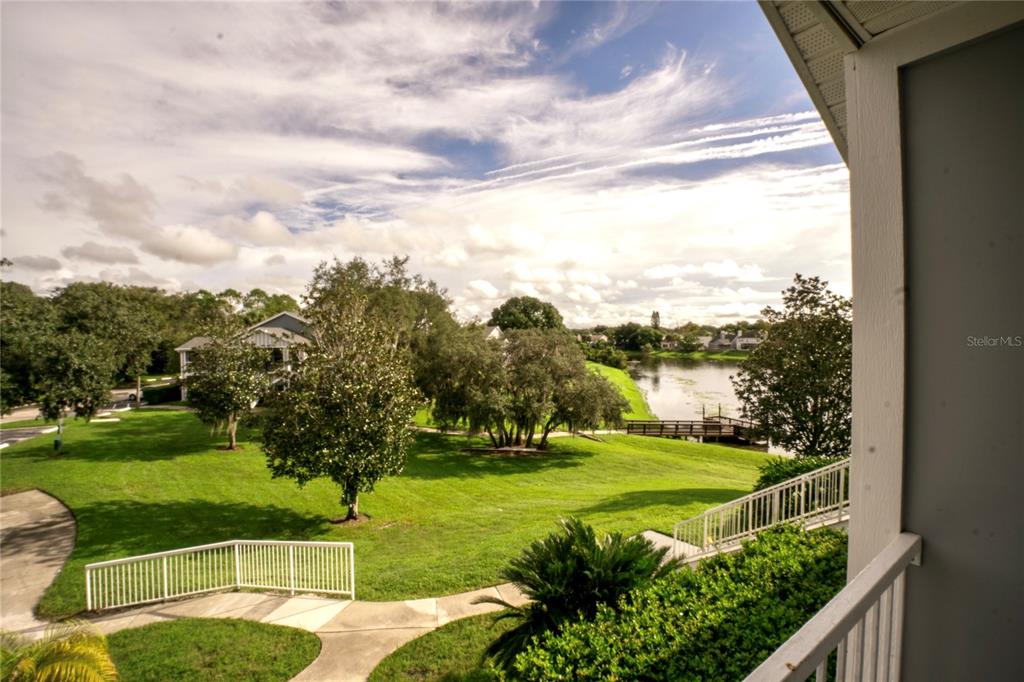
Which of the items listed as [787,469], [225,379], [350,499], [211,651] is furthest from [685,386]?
[211,651]

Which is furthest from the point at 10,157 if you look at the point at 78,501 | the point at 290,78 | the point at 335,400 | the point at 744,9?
Answer: the point at 744,9

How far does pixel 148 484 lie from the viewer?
15.4 m

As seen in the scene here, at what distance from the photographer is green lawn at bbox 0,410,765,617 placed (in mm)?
9359

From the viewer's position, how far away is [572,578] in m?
4.96

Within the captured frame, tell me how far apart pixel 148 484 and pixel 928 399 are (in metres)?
19.3

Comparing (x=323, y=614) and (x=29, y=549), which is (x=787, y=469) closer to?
(x=323, y=614)

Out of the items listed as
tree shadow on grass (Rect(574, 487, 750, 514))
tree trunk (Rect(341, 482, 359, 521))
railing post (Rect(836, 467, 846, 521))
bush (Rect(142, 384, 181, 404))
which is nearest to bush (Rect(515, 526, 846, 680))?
railing post (Rect(836, 467, 846, 521))

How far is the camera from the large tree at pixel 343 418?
1123 centimetres

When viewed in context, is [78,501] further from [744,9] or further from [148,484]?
[744,9]

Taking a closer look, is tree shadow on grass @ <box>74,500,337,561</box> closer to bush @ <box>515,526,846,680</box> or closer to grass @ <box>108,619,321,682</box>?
grass @ <box>108,619,321,682</box>

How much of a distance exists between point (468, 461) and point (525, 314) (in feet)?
150

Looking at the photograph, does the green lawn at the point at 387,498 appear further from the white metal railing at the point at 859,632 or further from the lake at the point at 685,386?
the lake at the point at 685,386

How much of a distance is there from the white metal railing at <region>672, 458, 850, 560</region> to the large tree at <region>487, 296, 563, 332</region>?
53032 millimetres

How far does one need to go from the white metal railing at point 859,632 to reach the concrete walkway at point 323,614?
554 cm
